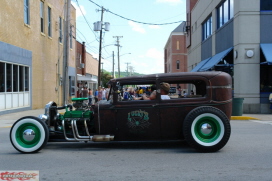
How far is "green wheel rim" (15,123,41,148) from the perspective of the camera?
7.50 meters

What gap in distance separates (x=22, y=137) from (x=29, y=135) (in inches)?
9.5

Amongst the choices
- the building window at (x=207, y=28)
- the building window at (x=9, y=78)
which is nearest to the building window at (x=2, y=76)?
the building window at (x=9, y=78)

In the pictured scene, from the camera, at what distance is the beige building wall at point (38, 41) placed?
61.8ft

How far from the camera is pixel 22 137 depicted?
7.56 m

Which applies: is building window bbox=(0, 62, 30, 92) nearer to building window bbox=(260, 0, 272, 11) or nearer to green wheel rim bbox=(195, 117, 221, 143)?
green wheel rim bbox=(195, 117, 221, 143)

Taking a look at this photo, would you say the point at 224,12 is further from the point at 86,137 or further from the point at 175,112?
the point at 86,137

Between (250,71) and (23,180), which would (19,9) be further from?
(23,180)

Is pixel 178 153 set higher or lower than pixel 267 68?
A: lower

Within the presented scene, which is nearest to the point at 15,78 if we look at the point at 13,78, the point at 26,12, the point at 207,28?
the point at 13,78

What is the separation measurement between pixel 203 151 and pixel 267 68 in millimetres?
12503

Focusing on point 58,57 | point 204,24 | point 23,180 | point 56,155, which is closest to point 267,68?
point 204,24

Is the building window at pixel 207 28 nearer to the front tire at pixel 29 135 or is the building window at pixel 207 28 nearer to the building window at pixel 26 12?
the building window at pixel 26 12

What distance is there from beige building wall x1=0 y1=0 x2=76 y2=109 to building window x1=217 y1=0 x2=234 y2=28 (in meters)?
12.4

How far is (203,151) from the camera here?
24.1ft
